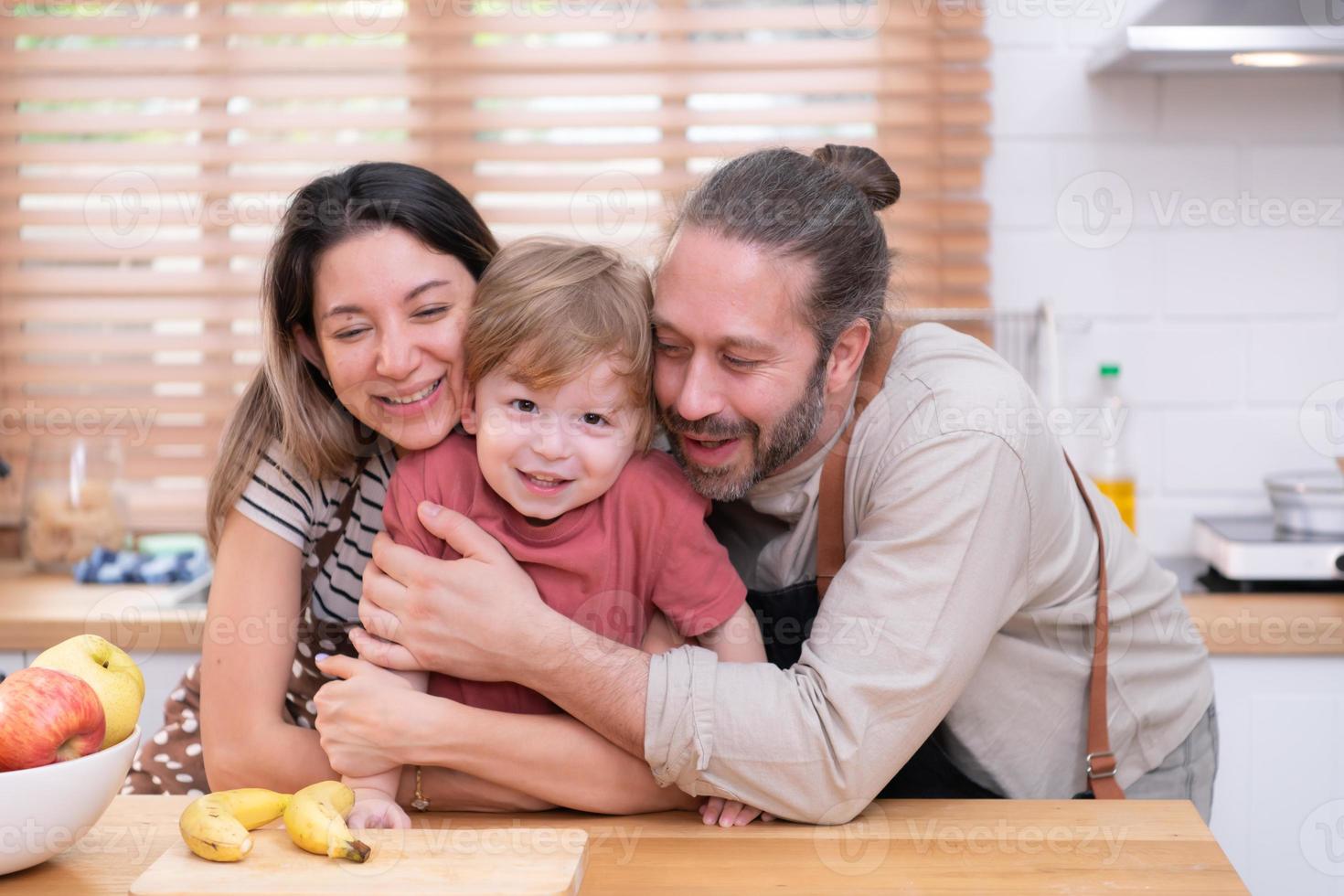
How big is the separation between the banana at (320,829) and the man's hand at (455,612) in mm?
212

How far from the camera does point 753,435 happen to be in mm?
1338

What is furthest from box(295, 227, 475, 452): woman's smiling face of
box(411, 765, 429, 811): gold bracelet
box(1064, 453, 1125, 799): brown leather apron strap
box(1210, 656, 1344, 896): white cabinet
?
box(1210, 656, 1344, 896): white cabinet

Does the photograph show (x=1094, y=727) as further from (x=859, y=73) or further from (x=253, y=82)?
(x=253, y=82)

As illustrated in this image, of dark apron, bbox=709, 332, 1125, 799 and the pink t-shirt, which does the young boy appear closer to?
the pink t-shirt

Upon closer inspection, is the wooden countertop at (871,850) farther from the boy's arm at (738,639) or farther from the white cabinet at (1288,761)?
the white cabinet at (1288,761)

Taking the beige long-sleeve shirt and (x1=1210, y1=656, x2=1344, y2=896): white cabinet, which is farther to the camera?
(x1=1210, y1=656, x2=1344, y2=896): white cabinet

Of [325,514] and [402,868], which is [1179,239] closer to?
[325,514]

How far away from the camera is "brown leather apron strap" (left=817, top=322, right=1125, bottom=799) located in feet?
4.48

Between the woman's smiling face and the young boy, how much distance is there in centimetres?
3

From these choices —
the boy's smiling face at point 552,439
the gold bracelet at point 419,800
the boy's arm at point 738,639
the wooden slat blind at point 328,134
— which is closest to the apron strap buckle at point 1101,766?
the boy's arm at point 738,639

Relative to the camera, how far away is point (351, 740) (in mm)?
1201

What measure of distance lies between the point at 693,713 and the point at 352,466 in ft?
1.83

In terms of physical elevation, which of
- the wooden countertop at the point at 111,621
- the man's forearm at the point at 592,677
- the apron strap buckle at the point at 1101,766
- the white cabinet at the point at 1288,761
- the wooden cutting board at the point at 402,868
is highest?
the man's forearm at the point at 592,677

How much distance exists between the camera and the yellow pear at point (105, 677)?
1.04 metres
